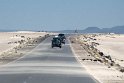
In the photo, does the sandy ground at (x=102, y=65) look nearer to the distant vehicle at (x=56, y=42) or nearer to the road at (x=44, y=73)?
the road at (x=44, y=73)

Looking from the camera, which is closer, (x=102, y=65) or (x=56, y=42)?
(x=102, y=65)

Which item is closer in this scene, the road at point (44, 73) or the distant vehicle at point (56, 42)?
the road at point (44, 73)

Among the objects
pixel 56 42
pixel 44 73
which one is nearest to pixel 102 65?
pixel 44 73

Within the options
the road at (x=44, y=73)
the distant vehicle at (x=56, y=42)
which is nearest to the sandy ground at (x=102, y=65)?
the road at (x=44, y=73)

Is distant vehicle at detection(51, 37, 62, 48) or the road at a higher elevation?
the road

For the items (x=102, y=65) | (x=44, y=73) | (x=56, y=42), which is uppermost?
(x=44, y=73)

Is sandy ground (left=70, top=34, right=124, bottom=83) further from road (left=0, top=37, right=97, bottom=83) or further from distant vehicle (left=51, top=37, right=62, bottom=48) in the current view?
distant vehicle (left=51, top=37, right=62, bottom=48)

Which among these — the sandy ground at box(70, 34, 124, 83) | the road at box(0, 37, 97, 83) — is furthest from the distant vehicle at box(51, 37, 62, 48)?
the road at box(0, 37, 97, 83)

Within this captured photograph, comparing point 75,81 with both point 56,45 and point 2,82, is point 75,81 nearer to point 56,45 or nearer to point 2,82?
point 2,82

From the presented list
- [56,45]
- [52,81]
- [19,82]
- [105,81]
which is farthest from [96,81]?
[56,45]

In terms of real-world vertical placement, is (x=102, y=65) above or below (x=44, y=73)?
below

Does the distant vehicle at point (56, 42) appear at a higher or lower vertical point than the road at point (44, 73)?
lower

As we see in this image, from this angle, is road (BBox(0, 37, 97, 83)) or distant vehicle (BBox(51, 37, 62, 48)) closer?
road (BBox(0, 37, 97, 83))

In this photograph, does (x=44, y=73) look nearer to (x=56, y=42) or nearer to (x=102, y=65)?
(x=102, y=65)
